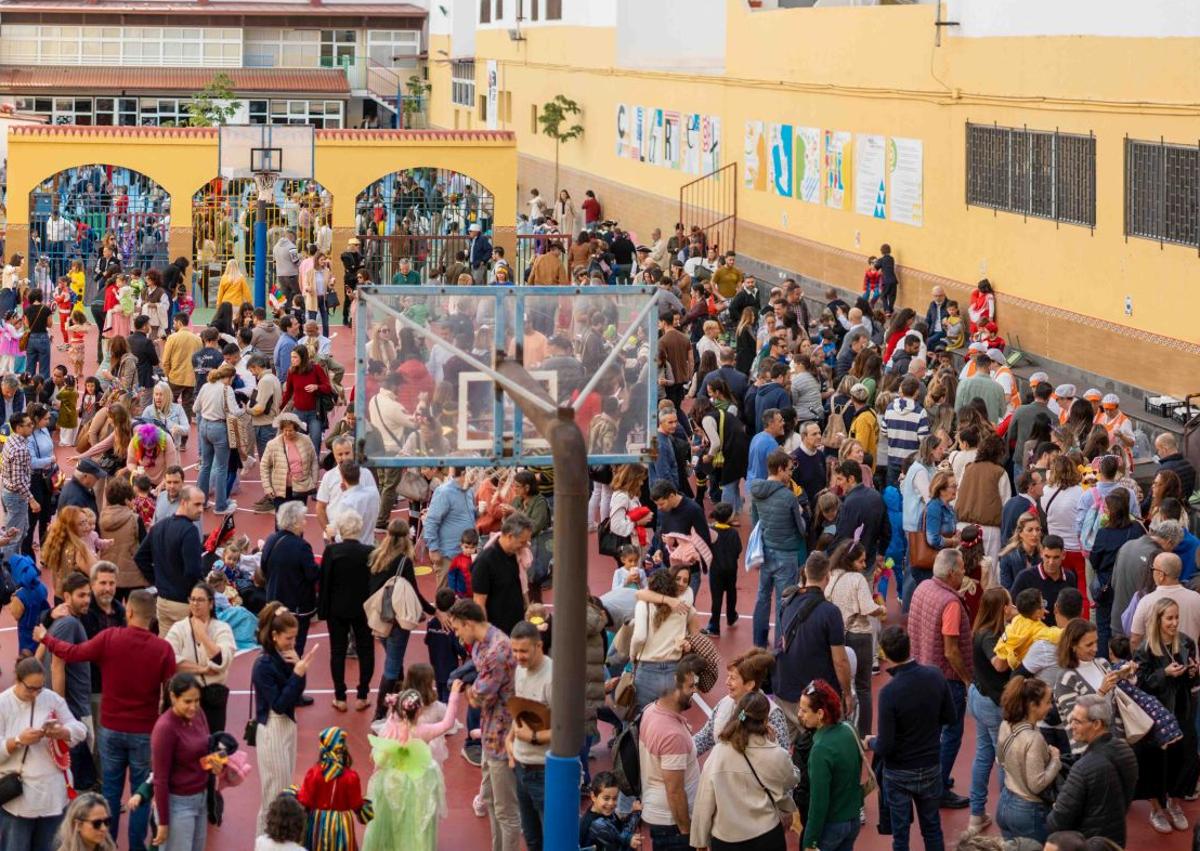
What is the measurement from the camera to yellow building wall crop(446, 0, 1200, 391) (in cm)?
2219

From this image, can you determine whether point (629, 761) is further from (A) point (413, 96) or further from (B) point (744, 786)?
(A) point (413, 96)

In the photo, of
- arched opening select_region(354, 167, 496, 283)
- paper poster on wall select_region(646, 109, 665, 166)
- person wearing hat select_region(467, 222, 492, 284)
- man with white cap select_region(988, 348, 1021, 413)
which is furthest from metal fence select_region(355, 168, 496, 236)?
man with white cap select_region(988, 348, 1021, 413)

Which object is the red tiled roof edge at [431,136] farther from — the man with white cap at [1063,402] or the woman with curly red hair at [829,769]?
the woman with curly red hair at [829,769]

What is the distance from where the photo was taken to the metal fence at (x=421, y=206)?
130ft

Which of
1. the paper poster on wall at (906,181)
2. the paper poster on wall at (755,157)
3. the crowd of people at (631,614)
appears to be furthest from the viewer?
the paper poster on wall at (755,157)

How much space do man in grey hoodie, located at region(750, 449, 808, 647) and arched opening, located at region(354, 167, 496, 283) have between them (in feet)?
75.0

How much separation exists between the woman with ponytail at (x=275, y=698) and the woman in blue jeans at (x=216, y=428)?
323 inches

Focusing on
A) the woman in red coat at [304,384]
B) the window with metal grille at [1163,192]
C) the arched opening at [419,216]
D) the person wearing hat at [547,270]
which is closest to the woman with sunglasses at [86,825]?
the woman in red coat at [304,384]

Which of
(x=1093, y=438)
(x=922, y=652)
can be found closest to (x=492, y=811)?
(x=922, y=652)

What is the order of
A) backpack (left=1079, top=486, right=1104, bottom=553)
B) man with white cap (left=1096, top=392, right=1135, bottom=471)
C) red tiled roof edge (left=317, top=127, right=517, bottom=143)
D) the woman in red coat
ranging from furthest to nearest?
red tiled roof edge (left=317, top=127, right=517, bottom=143)
the woman in red coat
man with white cap (left=1096, top=392, right=1135, bottom=471)
backpack (left=1079, top=486, right=1104, bottom=553)

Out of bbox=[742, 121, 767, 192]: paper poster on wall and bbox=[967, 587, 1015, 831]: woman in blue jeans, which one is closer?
bbox=[967, 587, 1015, 831]: woman in blue jeans

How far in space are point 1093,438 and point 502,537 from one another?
587 cm

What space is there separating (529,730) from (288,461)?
8.29m

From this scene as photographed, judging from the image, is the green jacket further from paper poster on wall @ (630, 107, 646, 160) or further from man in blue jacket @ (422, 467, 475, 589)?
paper poster on wall @ (630, 107, 646, 160)
